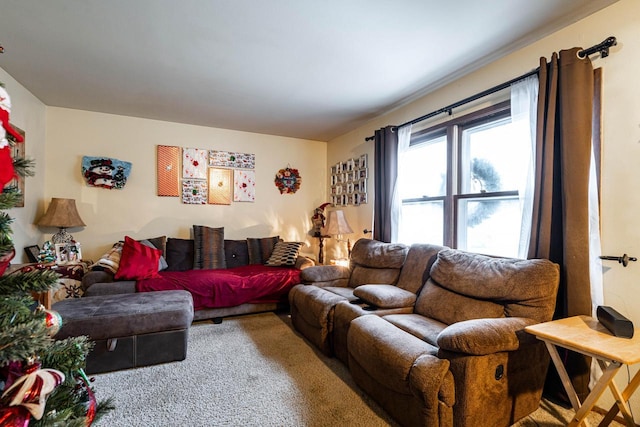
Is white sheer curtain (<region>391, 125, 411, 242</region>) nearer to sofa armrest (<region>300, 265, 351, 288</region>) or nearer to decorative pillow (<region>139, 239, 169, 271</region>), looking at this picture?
sofa armrest (<region>300, 265, 351, 288</region>)

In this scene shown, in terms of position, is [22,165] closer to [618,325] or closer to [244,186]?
[618,325]

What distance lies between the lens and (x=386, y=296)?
7.72 feet

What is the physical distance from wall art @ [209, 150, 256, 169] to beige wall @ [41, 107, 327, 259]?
8 centimetres

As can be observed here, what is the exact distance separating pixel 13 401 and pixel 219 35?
2.20m

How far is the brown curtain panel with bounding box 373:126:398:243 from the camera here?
339 centimetres

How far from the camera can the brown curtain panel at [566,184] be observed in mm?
1797

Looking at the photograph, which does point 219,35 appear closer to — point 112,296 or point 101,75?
point 101,75

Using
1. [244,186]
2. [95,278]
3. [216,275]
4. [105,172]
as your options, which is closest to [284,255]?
[216,275]

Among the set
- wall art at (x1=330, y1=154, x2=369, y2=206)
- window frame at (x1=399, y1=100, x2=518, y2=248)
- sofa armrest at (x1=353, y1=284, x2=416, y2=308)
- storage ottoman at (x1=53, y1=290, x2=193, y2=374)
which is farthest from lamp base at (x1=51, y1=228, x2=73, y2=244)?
window frame at (x1=399, y1=100, x2=518, y2=248)

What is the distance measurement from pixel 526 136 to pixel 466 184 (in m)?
0.69

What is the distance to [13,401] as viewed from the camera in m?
0.81

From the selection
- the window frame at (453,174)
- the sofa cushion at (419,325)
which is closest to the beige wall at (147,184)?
the window frame at (453,174)

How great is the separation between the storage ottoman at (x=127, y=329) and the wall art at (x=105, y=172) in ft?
5.67

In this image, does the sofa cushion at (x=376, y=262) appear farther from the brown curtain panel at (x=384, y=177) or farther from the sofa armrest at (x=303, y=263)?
the sofa armrest at (x=303, y=263)
